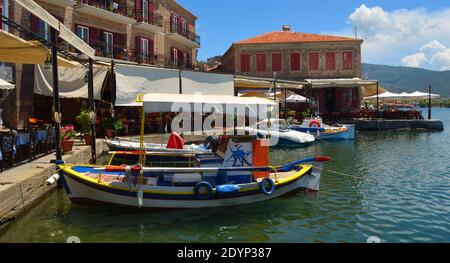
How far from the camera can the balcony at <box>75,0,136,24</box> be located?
2452 centimetres

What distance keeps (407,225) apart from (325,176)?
5525 millimetres

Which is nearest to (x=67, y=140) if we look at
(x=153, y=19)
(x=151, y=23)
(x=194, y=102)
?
(x=194, y=102)

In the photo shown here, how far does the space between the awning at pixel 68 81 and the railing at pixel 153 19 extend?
9369mm

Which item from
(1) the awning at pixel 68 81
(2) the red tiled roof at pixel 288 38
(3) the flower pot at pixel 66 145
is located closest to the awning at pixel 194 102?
(3) the flower pot at pixel 66 145

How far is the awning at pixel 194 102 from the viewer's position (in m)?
9.98

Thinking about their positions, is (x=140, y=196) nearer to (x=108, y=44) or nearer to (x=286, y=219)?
(x=286, y=219)

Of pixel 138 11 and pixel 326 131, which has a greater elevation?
pixel 138 11

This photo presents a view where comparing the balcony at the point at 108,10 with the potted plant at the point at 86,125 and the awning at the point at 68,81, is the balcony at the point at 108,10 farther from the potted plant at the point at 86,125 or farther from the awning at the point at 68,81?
the potted plant at the point at 86,125

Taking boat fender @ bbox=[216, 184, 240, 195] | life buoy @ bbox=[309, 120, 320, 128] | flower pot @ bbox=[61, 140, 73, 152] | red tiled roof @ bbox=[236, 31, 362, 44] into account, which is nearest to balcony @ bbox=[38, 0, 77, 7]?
flower pot @ bbox=[61, 140, 73, 152]

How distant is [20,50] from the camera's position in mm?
12836

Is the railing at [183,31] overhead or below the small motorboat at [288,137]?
overhead

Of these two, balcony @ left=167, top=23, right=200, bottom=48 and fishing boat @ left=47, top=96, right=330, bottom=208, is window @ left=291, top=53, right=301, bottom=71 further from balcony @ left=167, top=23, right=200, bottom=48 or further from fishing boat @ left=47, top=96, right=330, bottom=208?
fishing boat @ left=47, top=96, right=330, bottom=208

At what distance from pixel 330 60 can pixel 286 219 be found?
3581 cm

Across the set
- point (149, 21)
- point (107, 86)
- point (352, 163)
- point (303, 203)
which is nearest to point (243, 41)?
point (149, 21)
